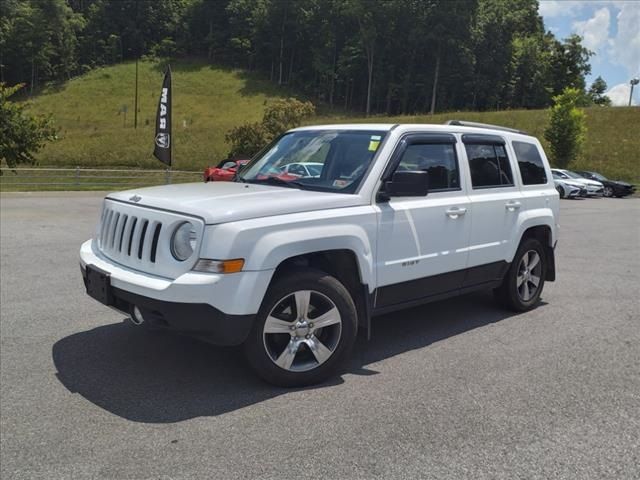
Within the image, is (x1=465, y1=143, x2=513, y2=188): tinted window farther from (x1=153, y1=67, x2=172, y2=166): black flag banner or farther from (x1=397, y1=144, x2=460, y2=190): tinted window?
(x1=153, y1=67, x2=172, y2=166): black flag banner

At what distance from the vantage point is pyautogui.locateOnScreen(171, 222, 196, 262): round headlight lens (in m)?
3.66

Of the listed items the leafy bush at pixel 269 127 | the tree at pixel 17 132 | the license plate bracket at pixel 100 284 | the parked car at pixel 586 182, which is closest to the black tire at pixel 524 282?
the license plate bracket at pixel 100 284

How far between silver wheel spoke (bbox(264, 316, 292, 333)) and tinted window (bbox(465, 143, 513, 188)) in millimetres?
2405

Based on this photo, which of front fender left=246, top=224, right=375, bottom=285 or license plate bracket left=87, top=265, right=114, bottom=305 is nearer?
front fender left=246, top=224, right=375, bottom=285

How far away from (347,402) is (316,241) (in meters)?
1.11

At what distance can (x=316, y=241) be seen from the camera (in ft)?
12.9

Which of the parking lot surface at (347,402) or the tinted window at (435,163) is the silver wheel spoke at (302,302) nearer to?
the parking lot surface at (347,402)

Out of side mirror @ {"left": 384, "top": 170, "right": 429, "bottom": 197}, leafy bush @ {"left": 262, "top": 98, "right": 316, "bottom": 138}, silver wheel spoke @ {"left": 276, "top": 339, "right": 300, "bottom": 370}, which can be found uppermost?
leafy bush @ {"left": 262, "top": 98, "right": 316, "bottom": 138}

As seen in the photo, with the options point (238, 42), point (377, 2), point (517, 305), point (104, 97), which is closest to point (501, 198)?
point (517, 305)

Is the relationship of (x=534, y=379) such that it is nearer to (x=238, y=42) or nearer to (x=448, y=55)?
(x=448, y=55)

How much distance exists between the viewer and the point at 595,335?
17.5ft

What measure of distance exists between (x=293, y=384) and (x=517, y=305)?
3050 millimetres

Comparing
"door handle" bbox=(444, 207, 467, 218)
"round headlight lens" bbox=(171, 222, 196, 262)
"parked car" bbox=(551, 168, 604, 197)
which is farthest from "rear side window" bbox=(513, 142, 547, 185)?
"parked car" bbox=(551, 168, 604, 197)

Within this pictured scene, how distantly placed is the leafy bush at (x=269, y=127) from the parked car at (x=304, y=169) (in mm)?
30091
